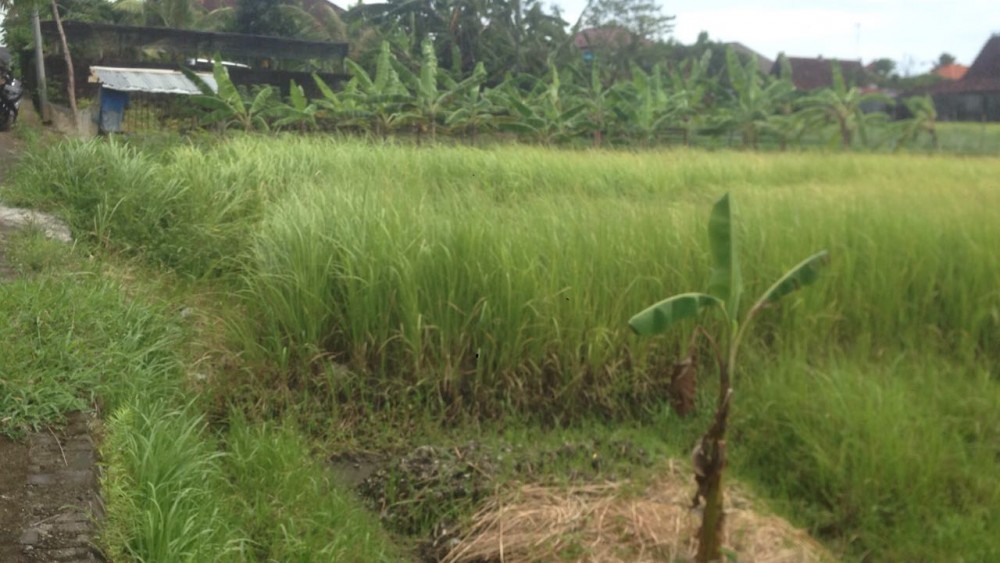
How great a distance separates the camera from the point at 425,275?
4.76 m

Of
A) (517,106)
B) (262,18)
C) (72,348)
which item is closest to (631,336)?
(72,348)

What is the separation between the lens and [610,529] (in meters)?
3.42

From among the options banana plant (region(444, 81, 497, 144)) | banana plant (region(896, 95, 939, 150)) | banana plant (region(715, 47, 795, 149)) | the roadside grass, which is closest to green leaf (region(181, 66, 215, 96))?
banana plant (region(444, 81, 497, 144))

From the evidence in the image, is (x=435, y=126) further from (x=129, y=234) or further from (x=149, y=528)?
(x=149, y=528)

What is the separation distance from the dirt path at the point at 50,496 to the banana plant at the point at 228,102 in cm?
884

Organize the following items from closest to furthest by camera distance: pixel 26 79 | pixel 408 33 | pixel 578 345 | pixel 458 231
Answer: pixel 578 345
pixel 458 231
pixel 408 33
pixel 26 79

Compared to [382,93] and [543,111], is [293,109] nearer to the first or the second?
[382,93]

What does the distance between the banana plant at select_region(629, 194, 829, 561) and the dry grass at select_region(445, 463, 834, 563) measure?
0.22 m

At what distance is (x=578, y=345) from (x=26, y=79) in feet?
42.9

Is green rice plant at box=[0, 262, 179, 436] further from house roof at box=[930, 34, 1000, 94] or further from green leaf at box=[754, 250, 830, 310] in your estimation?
house roof at box=[930, 34, 1000, 94]

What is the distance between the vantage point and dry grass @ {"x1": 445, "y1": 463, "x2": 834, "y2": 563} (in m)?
3.31

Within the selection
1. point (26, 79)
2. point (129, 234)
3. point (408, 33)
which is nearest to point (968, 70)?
point (129, 234)

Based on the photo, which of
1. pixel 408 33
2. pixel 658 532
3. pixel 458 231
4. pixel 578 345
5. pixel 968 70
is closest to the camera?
pixel 658 532

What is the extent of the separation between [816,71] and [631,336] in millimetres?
3419
